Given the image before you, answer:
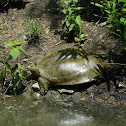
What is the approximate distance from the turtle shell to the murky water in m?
0.46

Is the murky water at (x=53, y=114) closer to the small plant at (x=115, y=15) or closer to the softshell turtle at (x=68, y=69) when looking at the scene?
the softshell turtle at (x=68, y=69)

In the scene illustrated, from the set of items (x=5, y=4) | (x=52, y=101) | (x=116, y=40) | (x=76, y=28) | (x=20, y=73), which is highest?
(x=5, y=4)

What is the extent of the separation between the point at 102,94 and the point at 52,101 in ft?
2.52

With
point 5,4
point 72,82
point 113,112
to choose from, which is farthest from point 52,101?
point 5,4

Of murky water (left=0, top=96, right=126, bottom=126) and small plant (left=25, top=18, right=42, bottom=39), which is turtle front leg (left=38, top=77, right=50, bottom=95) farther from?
small plant (left=25, top=18, right=42, bottom=39)

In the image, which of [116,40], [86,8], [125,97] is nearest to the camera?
[125,97]

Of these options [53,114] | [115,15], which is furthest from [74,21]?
[53,114]

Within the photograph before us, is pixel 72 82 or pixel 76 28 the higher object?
pixel 76 28

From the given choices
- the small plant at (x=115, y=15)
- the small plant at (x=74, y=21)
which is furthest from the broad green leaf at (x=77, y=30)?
the small plant at (x=115, y=15)

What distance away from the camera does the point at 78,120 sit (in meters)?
2.80

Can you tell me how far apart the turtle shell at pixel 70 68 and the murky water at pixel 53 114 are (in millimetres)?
459

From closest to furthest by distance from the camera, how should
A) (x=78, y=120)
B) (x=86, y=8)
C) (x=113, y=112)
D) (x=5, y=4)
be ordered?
(x=78, y=120), (x=113, y=112), (x=86, y=8), (x=5, y=4)

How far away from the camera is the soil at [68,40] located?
11.6ft

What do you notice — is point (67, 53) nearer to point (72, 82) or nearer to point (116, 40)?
point (72, 82)
